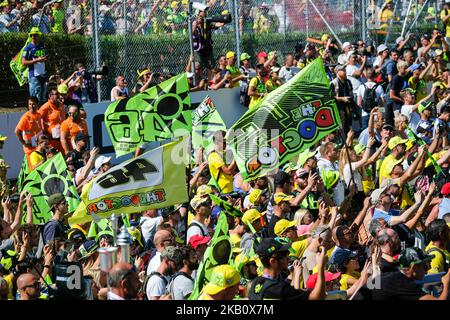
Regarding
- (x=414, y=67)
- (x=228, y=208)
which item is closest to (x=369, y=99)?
(x=414, y=67)

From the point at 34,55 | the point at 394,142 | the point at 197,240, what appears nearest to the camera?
the point at 197,240

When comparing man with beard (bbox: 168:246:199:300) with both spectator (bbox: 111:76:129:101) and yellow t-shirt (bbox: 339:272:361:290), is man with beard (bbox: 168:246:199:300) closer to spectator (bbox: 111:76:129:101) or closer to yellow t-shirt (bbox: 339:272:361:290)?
yellow t-shirt (bbox: 339:272:361:290)

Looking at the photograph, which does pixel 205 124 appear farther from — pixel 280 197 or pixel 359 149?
pixel 280 197

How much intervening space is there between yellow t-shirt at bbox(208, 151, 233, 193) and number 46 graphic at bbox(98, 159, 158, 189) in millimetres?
3538

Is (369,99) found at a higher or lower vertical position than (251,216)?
higher

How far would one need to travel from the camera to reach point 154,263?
9.82 m

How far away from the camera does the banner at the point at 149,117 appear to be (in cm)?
1305

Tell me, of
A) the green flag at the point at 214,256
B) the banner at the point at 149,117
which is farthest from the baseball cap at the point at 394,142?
the green flag at the point at 214,256

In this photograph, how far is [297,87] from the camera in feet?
41.0

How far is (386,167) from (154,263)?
16.0 ft

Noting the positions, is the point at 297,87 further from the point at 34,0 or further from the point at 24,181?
the point at 34,0

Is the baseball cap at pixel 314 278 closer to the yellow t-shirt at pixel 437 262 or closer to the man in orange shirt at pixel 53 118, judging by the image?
the yellow t-shirt at pixel 437 262

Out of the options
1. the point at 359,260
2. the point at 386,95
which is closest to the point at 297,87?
the point at 359,260

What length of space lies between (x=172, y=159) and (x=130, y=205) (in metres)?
0.66
